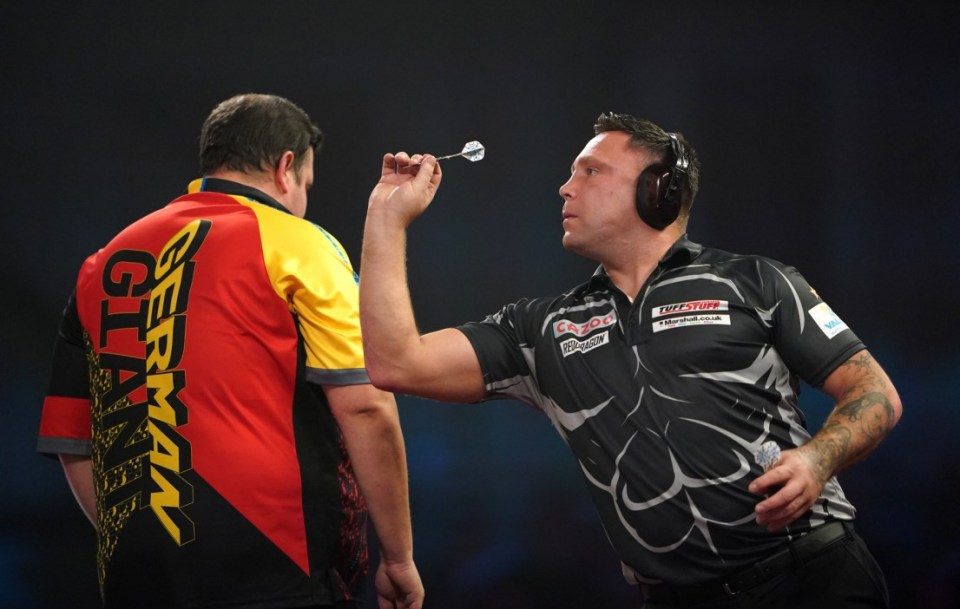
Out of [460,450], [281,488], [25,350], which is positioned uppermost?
[281,488]

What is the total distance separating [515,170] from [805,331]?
66.4 inches

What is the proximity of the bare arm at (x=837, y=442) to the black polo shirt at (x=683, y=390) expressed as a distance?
42mm

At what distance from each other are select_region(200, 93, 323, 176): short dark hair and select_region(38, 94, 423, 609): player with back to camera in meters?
0.16

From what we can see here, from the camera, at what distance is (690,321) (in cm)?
163

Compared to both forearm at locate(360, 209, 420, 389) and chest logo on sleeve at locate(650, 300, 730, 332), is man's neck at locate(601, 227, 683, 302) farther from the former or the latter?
forearm at locate(360, 209, 420, 389)

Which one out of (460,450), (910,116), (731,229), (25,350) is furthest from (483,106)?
(25,350)

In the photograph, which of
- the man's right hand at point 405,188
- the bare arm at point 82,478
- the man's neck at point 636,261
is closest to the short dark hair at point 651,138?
the man's neck at point 636,261

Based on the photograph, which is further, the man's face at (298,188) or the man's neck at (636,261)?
the man's face at (298,188)

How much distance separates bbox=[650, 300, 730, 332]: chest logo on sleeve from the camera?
5.33 feet

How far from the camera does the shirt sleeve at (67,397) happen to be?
1827 millimetres

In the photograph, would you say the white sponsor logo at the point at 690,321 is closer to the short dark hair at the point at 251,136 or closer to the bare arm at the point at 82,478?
the short dark hair at the point at 251,136

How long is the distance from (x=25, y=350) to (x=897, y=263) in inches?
113

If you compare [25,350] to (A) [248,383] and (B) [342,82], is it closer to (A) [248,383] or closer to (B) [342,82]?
(B) [342,82]

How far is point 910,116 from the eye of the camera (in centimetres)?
319
